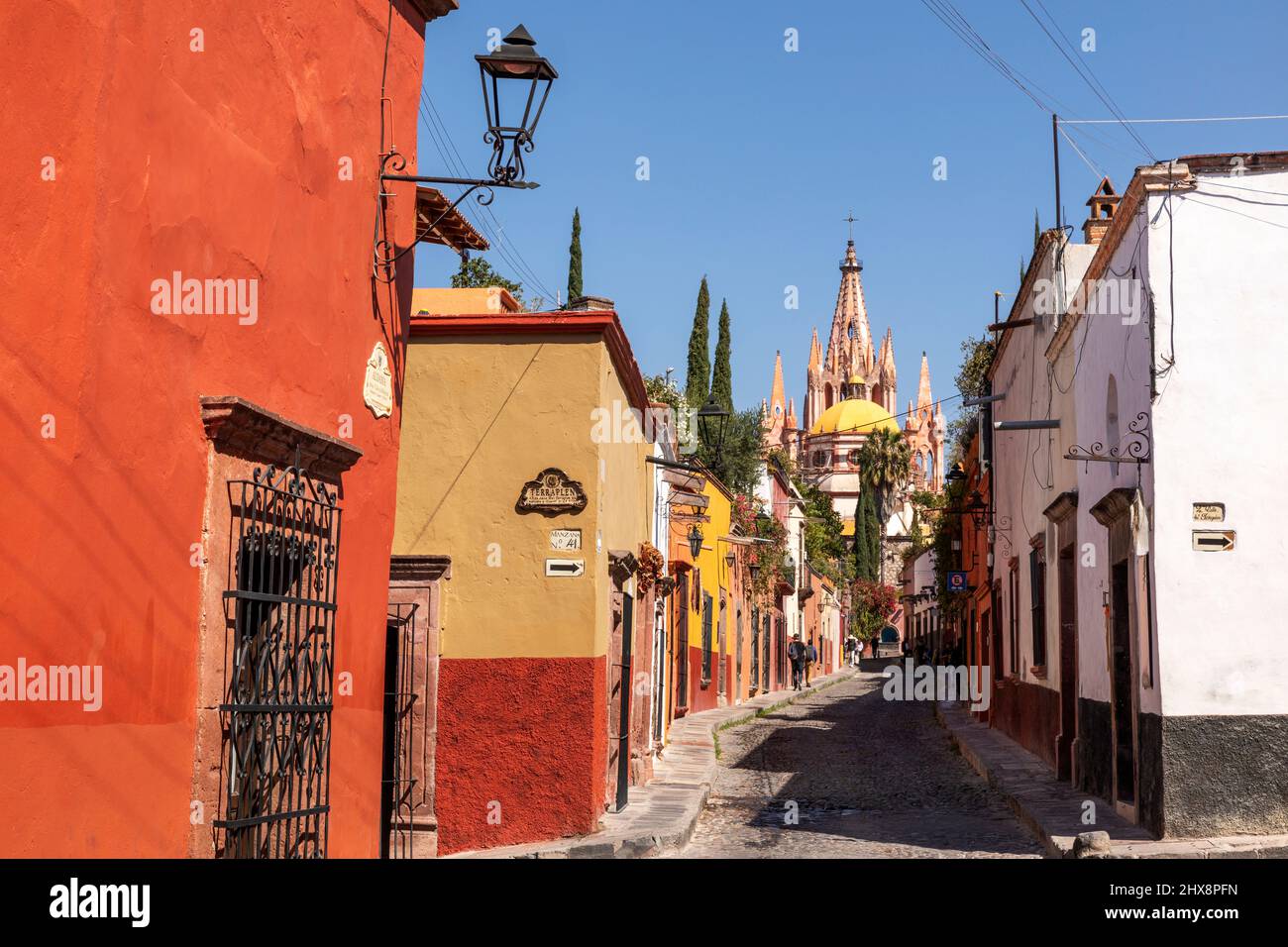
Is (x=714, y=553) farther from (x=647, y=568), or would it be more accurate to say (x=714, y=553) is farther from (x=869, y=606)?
(x=869, y=606)

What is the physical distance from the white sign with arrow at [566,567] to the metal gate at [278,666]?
4.51 meters

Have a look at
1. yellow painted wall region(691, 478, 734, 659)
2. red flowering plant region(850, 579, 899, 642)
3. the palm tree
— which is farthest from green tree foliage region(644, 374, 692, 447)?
the palm tree

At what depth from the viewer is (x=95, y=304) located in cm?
543

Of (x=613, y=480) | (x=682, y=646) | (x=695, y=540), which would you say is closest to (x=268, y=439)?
(x=613, y=480)

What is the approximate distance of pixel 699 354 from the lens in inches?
1790

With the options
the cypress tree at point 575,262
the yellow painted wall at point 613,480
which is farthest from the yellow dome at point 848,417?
the yellow painted wall at point 613,480

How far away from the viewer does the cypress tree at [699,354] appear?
44.8 meters

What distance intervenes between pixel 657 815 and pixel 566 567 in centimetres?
285

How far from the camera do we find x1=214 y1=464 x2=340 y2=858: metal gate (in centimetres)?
650

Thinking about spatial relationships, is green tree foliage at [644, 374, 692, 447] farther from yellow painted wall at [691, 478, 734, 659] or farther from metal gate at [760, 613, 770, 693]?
metal gate at [760, 613, 770, 693]

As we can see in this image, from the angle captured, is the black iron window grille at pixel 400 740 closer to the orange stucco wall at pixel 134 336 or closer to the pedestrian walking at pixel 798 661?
the orange stucco wall at pixel 134 336
